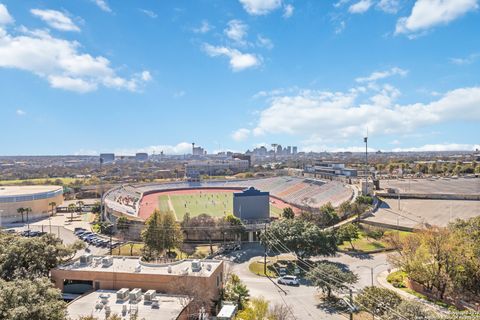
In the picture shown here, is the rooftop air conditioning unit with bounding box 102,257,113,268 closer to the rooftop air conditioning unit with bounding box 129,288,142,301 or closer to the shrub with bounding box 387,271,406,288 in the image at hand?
the rooftop air conditioning unit with bounding box 129,288,142,301

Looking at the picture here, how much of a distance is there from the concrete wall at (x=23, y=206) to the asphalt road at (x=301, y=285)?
142ft

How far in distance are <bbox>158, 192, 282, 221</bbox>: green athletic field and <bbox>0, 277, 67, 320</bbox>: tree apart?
141ft

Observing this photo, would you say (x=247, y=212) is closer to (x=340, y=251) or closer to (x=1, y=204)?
(x=340, y=251)

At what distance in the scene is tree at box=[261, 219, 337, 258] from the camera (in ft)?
111

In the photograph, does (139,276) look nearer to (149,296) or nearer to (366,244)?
(149,296)

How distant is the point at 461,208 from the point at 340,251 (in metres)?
28.4

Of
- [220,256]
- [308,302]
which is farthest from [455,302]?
[220,256]

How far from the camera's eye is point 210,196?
290ft

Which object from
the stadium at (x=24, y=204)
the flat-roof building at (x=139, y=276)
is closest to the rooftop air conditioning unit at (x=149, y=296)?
the flat-roof building at (x=139, y=276)

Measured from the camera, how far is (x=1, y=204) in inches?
2318

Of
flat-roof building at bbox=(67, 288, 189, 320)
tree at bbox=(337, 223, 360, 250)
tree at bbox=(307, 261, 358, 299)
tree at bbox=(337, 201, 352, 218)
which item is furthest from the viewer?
tree at bbox=(337, 201, 352, 218)

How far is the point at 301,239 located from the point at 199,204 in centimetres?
4529

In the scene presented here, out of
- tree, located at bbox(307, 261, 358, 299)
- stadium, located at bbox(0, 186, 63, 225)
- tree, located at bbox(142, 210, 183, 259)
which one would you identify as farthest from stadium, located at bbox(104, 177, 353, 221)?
tree, located at bbox(307, 261, 358, 299)

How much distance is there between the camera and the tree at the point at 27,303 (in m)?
14.5
